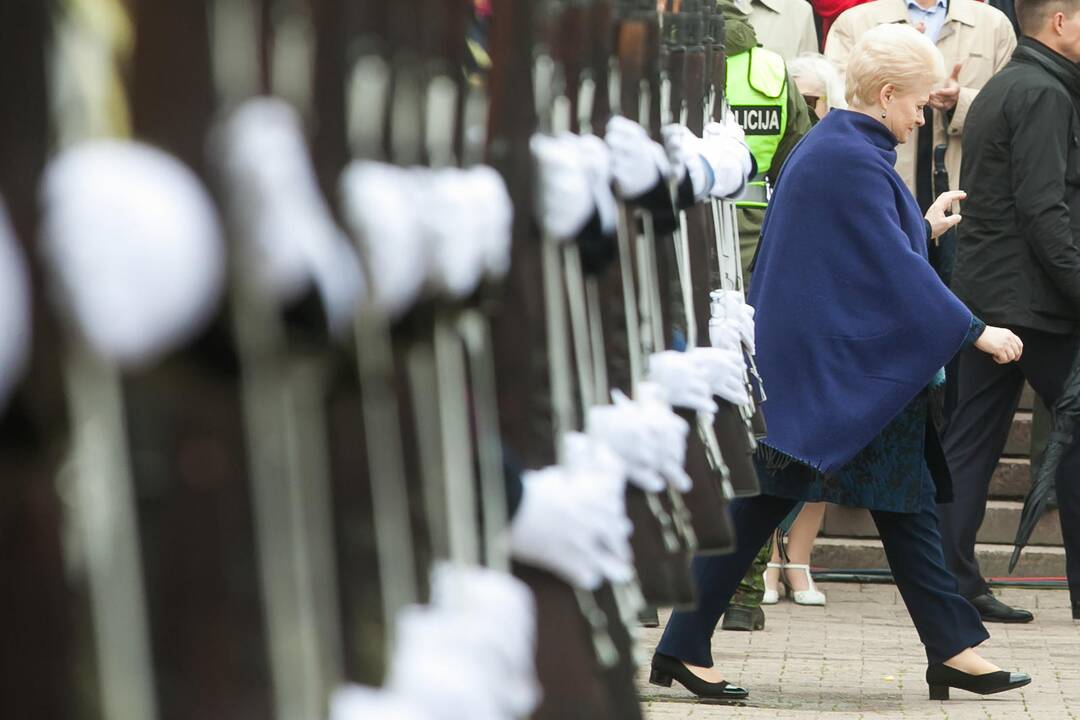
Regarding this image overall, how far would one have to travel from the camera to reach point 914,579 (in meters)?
5.31

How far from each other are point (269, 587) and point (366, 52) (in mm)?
438

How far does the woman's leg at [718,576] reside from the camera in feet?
17.3

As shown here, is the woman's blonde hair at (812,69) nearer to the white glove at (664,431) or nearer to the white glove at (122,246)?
the white glove at (664,431)

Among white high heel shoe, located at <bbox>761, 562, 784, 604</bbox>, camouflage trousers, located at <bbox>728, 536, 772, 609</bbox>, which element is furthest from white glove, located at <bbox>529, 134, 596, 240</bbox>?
white high heel shoe, located at <bbox>761, 562, 784, 604</bbox>

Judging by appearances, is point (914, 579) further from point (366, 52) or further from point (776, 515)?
point (366, 52)

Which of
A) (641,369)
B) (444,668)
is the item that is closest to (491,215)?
(444,668)

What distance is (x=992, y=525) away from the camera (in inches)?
318

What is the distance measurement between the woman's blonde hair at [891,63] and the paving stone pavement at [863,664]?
62.2 inches

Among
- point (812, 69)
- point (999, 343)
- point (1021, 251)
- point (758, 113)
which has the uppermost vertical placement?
point (812, 69)

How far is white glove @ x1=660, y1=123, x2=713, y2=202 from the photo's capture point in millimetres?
2877

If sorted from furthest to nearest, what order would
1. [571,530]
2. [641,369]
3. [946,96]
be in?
1. [946,96]
2. [641,369]
3. [571,530]

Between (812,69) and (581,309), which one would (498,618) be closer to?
(581,309)

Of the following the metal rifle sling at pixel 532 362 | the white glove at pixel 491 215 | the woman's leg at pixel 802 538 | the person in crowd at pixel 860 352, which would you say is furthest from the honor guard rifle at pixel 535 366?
the woman's leg at pixel 802 538

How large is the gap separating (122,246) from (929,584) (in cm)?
441
